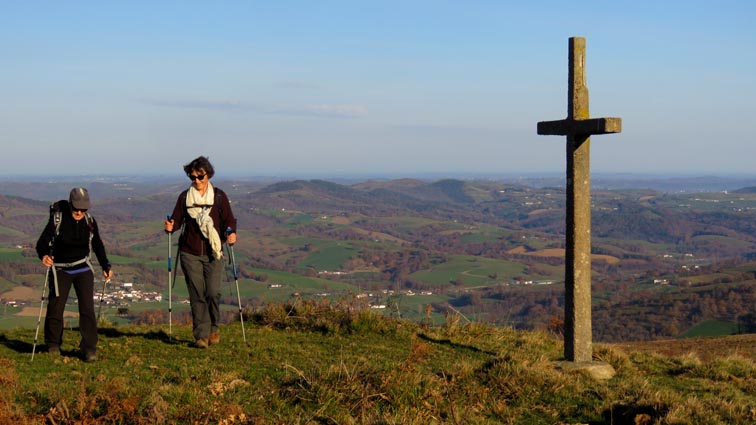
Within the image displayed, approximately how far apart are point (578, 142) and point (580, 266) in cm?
183

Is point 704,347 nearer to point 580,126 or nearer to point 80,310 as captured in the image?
point 580,126

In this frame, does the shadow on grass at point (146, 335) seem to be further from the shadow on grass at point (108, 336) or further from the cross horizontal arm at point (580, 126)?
the cross horizontal arm at point (580, 126)

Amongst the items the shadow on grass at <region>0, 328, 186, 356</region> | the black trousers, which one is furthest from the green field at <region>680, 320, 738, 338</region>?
the black trousers

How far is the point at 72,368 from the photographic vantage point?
8.36 metres

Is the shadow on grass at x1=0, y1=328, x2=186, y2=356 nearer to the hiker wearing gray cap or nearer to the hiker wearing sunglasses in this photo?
the hiker wearing gray cap

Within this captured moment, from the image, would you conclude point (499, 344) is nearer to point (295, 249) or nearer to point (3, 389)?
point (3, 389)

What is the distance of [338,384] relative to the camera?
721 cm

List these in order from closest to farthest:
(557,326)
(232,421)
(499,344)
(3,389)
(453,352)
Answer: (232,421)
(3,389)
(453,352)
(499,344)
(557,326)

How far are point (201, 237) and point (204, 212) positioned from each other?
368 millimetres

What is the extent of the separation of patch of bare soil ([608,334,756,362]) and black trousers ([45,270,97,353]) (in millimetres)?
9480

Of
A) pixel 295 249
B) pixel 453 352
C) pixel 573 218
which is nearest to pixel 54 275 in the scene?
pixel 453 352

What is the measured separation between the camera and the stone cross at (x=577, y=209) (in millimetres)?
9969

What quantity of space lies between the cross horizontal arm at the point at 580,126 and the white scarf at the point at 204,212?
5240mm

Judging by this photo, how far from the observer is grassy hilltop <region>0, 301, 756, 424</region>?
6.38 metres
